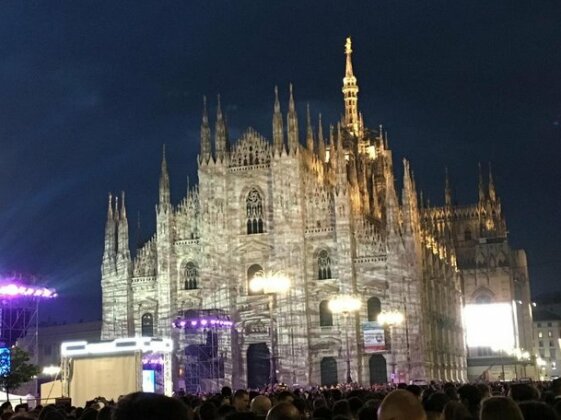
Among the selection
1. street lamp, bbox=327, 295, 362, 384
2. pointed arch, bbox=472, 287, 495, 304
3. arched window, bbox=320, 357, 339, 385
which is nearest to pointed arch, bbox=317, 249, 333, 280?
street lamp, bbox=327, 295, 362, 384

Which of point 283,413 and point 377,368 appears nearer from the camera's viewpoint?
point 283,413

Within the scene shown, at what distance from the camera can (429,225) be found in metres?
84.7

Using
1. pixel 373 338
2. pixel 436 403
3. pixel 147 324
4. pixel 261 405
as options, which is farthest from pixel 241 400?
pixel 147 324

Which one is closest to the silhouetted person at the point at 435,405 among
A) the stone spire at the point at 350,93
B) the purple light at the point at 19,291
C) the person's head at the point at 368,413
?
the person's head at the point at 368,413

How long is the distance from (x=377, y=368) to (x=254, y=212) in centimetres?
1397

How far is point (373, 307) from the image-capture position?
187ft

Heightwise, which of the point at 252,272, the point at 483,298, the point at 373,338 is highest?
the point at 252,272

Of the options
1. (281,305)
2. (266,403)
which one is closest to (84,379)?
(281,305)

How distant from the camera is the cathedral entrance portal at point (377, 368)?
56031 millimetres

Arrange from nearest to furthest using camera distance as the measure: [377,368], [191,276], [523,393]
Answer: [523,393] → [377,368] → [191,276]

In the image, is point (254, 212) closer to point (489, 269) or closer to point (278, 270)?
point (278, 270)

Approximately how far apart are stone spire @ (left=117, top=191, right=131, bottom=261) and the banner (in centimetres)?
1919

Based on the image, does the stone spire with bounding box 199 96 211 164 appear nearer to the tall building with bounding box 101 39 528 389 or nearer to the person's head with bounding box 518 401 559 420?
the tall building with bounding box 101 39 528 389

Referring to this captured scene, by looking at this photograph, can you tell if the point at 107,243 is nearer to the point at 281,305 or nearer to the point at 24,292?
the point at 281,305
